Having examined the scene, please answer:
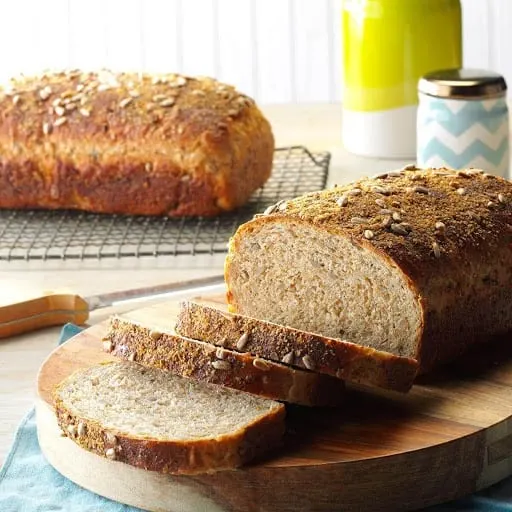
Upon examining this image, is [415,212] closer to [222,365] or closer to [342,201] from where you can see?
[342,201]

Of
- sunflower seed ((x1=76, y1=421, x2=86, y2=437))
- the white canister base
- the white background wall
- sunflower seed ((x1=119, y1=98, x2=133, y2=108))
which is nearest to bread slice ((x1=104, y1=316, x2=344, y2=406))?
sunflower seed ((x1=76, y1=421, x2=86, y2=437))

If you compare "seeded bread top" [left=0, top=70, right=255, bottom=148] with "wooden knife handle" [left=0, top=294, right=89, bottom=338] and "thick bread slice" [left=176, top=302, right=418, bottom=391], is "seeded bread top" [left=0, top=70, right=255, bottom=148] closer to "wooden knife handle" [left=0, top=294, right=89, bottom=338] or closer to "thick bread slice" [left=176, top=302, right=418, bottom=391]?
"wooden knife handle" [left=0, top=294, right=89, bottom=338]

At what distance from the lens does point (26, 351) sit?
2863 millimetres

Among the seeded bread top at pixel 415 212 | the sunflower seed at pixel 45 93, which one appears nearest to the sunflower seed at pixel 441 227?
the seeded bread top at pixel 415 212

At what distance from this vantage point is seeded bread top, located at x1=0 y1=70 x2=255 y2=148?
3793 millimetres

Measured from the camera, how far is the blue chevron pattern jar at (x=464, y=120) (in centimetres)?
381

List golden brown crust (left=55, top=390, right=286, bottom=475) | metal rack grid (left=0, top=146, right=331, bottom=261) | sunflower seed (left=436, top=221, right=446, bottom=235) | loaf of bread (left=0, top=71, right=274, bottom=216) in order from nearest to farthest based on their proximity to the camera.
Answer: golden brown crust (left=55, top=390, right=286, bottom=475)
sunflower seed (left=436, top=221, right=446, bottom=235)
metal rack grid (left=0, top=146, right=331, bottom=261)
loaf of bread (left=0, top=71, right=274, bottom=216)

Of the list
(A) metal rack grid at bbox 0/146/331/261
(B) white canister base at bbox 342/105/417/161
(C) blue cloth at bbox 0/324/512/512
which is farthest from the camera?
(B) white canister base at bbox 342/105/417/161

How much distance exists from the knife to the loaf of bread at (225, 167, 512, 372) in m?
0.48

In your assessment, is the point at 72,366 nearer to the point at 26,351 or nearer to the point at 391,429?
the point at 26,351

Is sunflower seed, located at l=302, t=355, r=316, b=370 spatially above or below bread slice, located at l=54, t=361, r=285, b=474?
above

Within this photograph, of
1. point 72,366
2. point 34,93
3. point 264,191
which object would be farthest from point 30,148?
point 72,366

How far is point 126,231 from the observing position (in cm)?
375

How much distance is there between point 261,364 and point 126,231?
1679 millimetres
